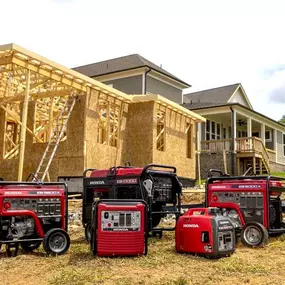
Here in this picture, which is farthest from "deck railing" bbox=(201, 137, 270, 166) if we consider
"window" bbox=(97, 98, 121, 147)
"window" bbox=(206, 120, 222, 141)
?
"window" bbox=(97, 98, 121, 147)

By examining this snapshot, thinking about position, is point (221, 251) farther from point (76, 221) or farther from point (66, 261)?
point (76, 221)

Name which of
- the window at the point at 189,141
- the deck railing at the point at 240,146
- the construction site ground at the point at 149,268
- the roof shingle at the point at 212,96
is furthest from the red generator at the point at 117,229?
the roof shingle at the point at 212,96

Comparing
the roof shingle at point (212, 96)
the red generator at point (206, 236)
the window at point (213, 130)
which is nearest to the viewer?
the red generator at point (206, 236)

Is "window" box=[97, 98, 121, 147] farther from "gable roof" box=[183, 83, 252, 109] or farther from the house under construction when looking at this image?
"gable roof" box=[183, 83, 252, 109]

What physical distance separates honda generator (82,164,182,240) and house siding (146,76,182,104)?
68.3 ft

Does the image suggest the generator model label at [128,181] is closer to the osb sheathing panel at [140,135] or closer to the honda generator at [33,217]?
the honda generator at [33,217]

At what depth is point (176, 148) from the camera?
2178 cm

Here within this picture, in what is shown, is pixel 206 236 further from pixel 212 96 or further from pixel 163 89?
pixel 212 96

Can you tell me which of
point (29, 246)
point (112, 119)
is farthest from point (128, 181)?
point (112, 119)

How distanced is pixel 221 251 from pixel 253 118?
25.5 meters

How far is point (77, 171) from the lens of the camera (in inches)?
659

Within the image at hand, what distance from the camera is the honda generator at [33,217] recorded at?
751 centimetres

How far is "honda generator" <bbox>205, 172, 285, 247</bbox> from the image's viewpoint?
27.5 feet

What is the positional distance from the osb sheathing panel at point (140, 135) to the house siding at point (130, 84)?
9.29 meters
